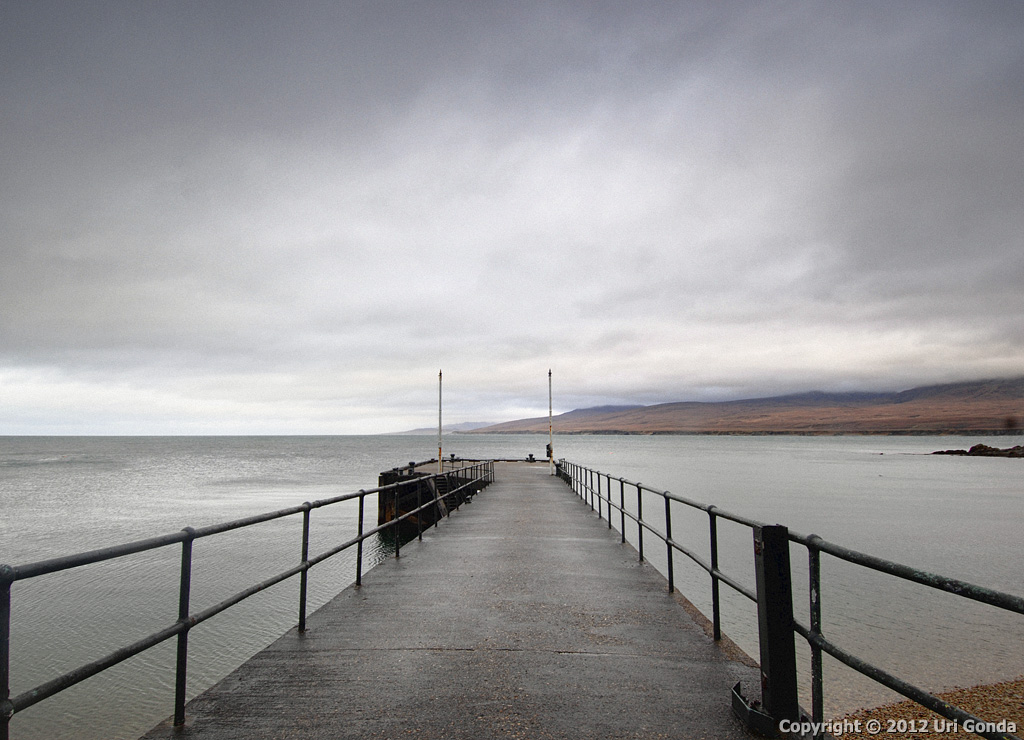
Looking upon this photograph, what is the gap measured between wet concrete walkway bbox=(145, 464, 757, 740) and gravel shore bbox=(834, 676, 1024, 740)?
104 inches

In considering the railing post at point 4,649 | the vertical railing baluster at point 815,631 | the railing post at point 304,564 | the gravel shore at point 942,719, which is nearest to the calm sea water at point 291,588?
the gravel shore at point 942,719

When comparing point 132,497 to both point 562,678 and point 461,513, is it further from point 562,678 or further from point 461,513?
point 562,678

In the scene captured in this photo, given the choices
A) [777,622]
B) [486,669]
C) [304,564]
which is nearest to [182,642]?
[304,564]

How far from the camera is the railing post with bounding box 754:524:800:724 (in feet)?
9.84

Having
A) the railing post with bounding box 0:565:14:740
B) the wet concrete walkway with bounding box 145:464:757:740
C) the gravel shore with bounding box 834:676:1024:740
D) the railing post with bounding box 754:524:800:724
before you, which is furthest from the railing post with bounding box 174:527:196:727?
the gravel shore with bounding box 834:676:1024:740

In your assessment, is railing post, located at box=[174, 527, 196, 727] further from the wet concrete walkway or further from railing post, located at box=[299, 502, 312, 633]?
railing post, located at box=[299, 502, 312, 633]

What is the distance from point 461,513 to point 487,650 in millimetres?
8930

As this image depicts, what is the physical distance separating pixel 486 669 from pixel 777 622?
195 centimetres

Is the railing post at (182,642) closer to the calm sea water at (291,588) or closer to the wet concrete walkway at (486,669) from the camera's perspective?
the wet concrete walkway at (486,669)

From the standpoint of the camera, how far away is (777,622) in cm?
302

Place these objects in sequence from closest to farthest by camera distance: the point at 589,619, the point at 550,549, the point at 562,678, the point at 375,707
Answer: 1. the point at 375,707
2. the point at 562,678
3. the point at 589,619
4. the point at 550,549

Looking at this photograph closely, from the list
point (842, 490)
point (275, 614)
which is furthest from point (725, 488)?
point (275, 614)

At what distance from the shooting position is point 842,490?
36.8m

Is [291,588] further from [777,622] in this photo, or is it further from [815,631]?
[815,631]
